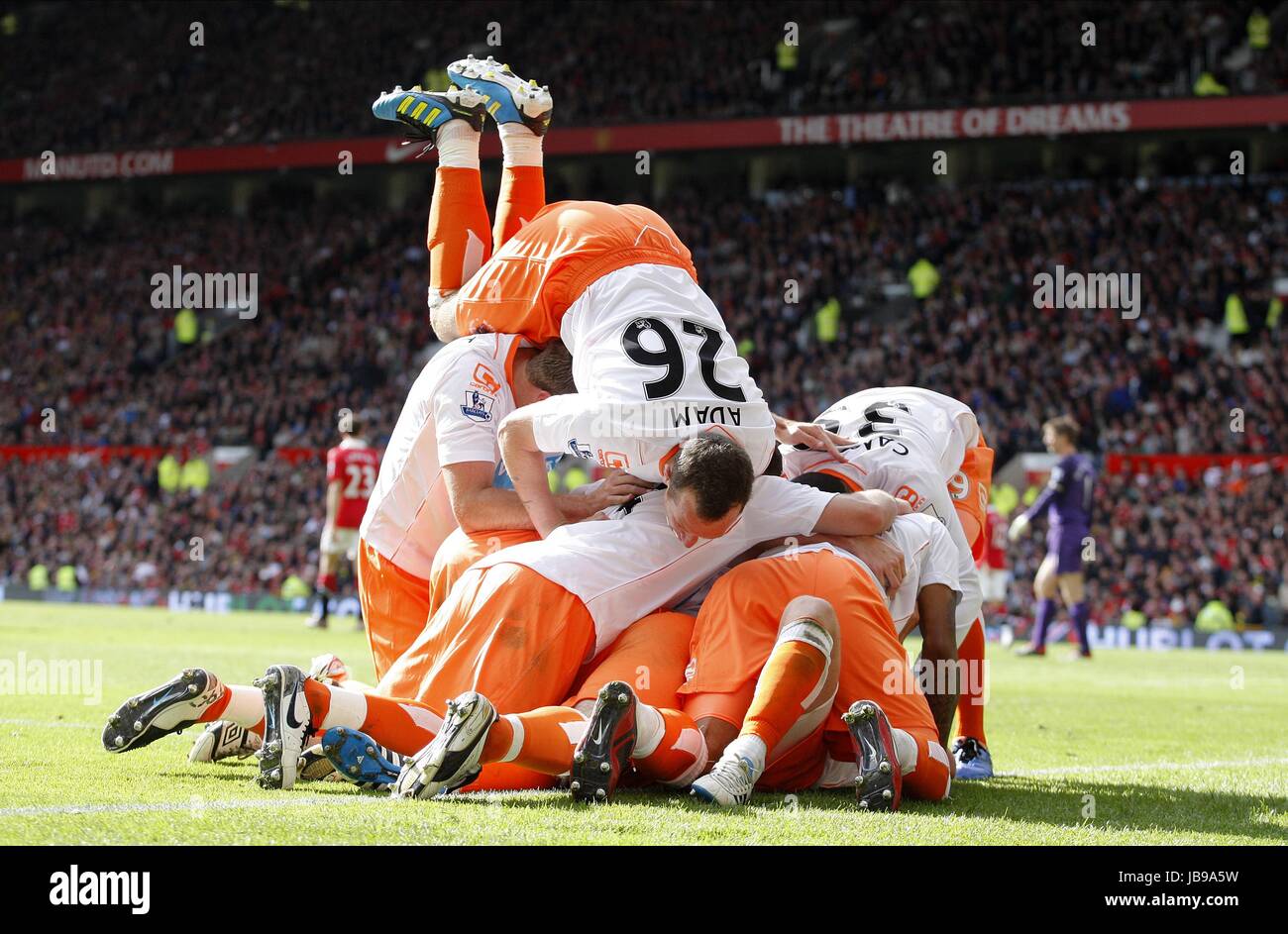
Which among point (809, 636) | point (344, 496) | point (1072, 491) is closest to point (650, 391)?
point (809, 636)

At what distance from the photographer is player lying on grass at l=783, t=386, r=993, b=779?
18.5 ft

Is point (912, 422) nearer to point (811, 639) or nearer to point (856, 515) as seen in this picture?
point (856, 515)

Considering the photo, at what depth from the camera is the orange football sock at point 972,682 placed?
575 cm

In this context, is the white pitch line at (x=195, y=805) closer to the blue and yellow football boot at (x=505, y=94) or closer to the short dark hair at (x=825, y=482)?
the short dark hair at (x=825, y=482)

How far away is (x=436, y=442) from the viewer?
19.0ft

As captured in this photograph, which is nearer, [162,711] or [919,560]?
[162,711]

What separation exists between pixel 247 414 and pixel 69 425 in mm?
4453

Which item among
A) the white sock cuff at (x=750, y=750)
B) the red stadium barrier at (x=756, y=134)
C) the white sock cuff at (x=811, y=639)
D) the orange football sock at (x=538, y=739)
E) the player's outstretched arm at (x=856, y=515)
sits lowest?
the white sock cuff at (x=750, y=750)

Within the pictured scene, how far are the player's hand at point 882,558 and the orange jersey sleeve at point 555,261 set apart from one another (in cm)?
134

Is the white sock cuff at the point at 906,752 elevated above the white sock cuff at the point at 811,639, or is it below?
below

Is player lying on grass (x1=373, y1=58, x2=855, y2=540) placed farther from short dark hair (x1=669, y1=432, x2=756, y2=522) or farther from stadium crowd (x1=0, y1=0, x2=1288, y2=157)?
stadium crowd (x1=0, y1=0, x2=1288, y2=157)

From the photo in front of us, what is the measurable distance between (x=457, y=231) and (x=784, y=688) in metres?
3.43

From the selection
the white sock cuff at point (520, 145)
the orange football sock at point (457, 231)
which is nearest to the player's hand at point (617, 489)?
the orange football sock at point (457, 231)
